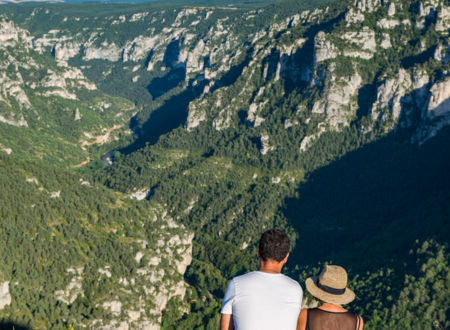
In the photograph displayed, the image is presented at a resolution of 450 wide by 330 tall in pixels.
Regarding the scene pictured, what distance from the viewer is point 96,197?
7608 inches

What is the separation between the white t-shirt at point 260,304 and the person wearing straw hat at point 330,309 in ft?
4.28

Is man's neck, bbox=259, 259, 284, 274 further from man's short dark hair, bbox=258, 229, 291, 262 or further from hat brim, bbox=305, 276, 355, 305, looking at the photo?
hat brim, bbox=305, 276, 355, 305

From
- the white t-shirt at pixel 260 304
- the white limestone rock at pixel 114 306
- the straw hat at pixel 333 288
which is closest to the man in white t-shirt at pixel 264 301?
the white t-shirt at pixel 260 304

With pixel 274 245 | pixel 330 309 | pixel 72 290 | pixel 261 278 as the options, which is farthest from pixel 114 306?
pixel 274 245

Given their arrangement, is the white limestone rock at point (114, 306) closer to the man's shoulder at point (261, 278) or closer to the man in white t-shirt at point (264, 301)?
the man in white t-shirt at point (264, 301)

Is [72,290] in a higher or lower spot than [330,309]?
lower

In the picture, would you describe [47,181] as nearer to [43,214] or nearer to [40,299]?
[43,214]

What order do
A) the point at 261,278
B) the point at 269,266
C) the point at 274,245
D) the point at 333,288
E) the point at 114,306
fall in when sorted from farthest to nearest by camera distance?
the point at 114,306 → the point at 333,288 → the point at 269,266 → the point at 274,245 → the point at 261,278

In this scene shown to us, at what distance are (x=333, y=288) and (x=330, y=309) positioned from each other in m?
0.91

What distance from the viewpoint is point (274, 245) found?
1759cm

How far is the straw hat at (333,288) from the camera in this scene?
18.4m

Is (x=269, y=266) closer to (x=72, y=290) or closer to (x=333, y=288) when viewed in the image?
(x=333, y=288)

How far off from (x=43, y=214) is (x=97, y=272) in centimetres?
3076

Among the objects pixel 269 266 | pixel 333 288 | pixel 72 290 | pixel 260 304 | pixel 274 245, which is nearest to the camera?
pixel 260 304
